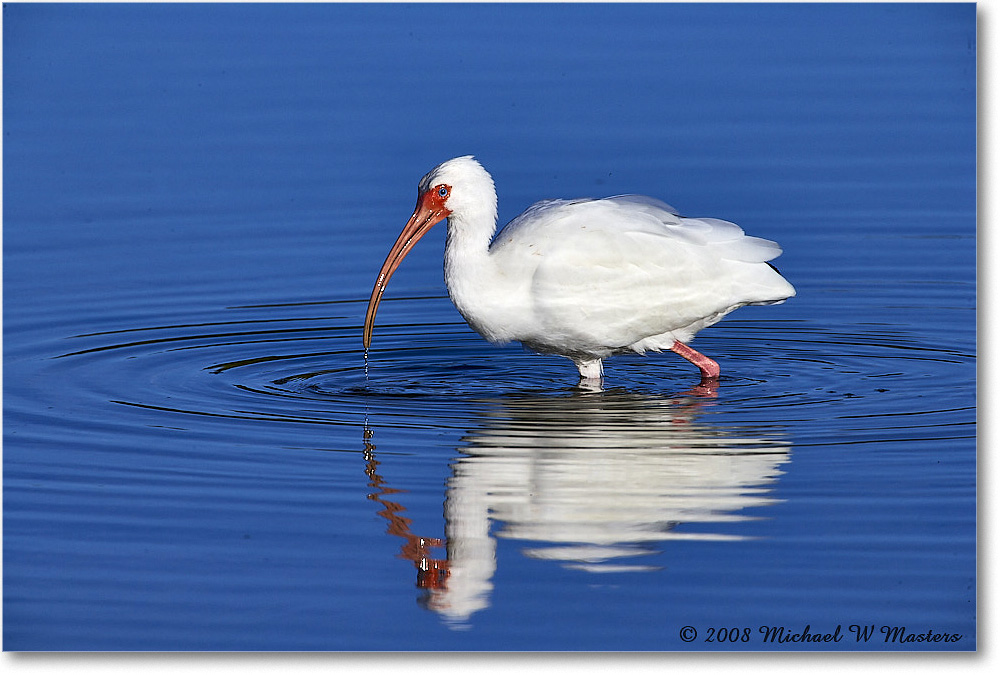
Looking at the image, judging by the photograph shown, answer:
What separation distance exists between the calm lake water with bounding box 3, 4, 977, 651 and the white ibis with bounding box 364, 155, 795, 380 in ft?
1.46

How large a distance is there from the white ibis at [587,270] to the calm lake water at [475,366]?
0.45 meters

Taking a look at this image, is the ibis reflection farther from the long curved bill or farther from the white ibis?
the long curved bill

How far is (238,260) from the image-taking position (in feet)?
46.8

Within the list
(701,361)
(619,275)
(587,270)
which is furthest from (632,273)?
(701,361)

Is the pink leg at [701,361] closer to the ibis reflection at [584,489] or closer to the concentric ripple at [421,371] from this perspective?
the concentric ripple at [421,371]

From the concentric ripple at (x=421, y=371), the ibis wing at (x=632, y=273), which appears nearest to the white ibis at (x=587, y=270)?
the ibis wing at (x=632, y=273)

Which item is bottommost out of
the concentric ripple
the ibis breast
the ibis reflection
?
the ibis reflection

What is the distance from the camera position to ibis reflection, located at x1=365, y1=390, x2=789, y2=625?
7.61 m

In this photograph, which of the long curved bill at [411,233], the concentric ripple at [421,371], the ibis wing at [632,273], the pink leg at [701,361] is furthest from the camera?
the pink leg at [701,361]

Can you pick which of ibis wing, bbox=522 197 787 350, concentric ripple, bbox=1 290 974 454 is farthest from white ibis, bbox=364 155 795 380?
concentric ripple, bbox=1 290 974 454

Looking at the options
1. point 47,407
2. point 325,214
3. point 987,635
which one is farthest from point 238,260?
point 987,635

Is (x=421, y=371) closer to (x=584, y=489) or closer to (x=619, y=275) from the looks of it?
(x=619, y=275)

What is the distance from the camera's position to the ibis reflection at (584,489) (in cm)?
761

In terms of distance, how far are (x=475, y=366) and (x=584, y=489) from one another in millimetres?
3029
